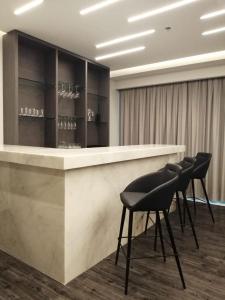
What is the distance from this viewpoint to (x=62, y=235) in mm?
1997

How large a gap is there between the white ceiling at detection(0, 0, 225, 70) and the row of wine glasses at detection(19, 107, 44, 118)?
3.37ft

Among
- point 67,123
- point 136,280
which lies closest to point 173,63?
point 67,123

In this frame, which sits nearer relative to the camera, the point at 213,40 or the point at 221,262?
the point at 221,262

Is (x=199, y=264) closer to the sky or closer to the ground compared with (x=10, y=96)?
closer to the ground

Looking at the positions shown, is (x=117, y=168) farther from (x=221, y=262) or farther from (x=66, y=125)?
(x=66, y=125)

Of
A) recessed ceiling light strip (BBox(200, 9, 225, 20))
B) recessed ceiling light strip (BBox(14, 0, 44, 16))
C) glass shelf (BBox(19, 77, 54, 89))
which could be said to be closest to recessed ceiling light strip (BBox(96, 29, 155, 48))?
recessed ceiling light strip (BBox(200, 9, 225, 20))

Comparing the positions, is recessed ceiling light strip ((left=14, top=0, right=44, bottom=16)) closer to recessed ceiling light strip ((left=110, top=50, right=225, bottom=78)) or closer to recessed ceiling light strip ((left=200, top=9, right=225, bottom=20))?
recessed ceiling light strip ((left=200, top=9, right=225, bottom=20))

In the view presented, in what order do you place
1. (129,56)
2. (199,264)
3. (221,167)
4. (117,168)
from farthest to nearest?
(221,167)
(129,56)
(117,168)
(199,264)

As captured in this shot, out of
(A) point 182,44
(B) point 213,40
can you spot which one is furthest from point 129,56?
(B) point 213,40

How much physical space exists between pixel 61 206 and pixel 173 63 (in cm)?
367

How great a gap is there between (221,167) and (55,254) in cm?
361

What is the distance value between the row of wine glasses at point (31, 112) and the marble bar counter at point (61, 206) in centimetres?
133

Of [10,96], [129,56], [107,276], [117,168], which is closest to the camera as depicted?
[107,276]

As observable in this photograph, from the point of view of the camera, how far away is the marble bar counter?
6.54 ft
